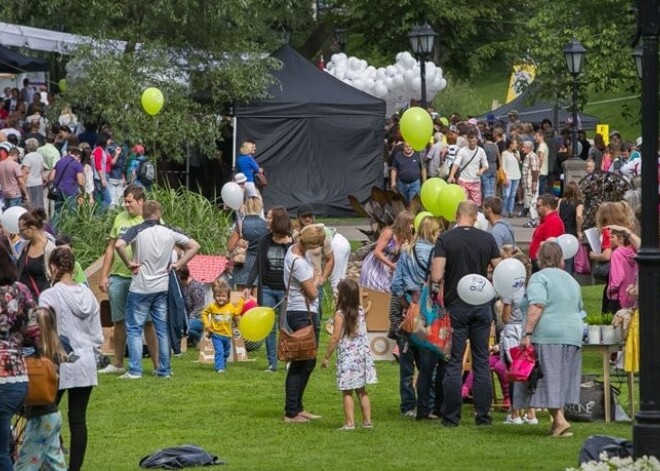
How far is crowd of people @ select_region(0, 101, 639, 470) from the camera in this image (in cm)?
1078

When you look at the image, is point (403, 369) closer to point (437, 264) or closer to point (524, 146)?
point (437, 264)

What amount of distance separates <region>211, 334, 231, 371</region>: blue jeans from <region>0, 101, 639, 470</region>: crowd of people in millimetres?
14

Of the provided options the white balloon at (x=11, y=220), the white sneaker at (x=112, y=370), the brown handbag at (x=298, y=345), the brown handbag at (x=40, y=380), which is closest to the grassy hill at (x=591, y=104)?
the white sneaker at (x=112, y=370)

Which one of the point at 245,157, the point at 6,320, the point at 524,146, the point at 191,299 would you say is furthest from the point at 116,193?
the point at 6,320

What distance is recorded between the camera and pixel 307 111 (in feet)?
110

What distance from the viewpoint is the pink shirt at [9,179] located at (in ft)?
86.1

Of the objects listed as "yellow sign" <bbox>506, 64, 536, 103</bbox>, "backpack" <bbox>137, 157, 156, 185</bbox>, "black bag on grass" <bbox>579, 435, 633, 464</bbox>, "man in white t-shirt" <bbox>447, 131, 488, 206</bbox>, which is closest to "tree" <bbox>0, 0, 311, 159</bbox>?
"backpack" <bbox>137, 157, 156, 185</bbox>

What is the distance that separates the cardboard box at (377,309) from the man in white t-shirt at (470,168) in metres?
11.7

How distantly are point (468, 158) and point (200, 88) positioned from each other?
234 inches

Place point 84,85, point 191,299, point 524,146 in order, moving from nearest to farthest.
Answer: point 191,299
point 84,85
point 524,146

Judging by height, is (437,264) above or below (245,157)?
below

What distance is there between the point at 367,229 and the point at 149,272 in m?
14.6

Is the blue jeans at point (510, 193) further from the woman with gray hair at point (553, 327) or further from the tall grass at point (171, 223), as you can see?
the woman with gray hair at point (553, 327)

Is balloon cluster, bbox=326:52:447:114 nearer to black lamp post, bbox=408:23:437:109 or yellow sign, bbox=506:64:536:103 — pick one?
yellow sign, bbox=506:64:536:103
